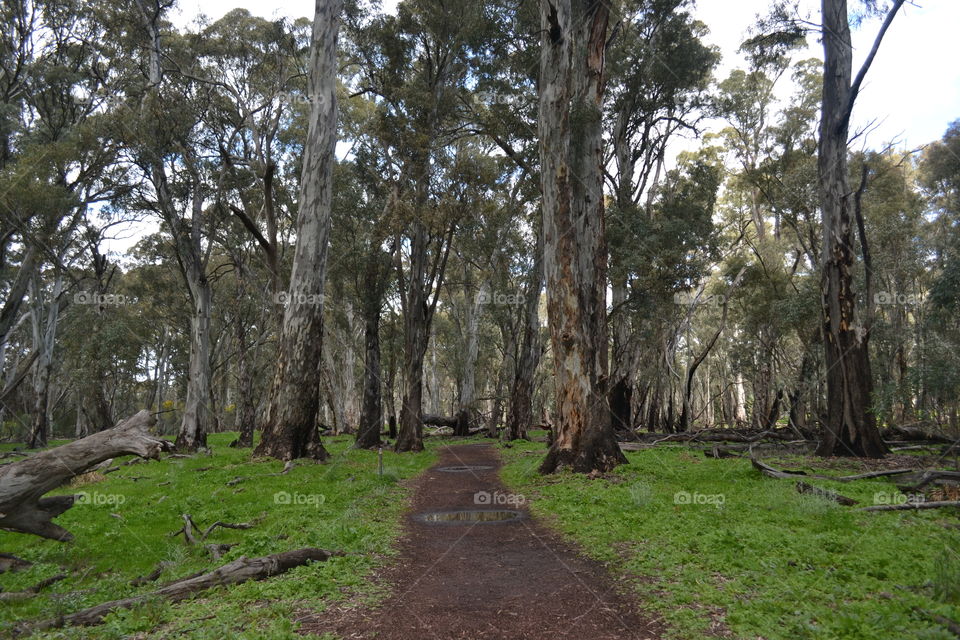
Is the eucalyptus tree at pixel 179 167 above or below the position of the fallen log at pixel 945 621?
above

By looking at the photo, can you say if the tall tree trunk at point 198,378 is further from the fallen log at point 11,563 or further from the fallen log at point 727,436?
the fallen log at point 727,436

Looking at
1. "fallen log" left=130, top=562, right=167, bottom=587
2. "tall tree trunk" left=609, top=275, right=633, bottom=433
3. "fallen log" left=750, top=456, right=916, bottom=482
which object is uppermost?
"tall tree trunk" left=609, top=275, right=633, bottom=433

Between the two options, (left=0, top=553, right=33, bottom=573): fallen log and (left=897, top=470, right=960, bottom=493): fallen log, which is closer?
(left=0, top=553, right=33, bottom=573): fallen log

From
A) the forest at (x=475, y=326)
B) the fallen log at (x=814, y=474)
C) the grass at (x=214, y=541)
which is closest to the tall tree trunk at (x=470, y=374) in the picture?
the forest at (x=475, y=326)

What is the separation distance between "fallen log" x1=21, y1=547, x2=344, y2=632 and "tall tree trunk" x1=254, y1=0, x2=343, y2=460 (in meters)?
7.96

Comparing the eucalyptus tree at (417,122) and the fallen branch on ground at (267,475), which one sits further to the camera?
the eucalyptus tree at (417,122)

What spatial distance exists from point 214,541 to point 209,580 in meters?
2.35

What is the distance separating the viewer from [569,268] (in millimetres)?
12133

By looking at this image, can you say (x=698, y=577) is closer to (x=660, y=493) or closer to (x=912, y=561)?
(x=912, y=561)

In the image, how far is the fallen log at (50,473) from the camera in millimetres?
6375

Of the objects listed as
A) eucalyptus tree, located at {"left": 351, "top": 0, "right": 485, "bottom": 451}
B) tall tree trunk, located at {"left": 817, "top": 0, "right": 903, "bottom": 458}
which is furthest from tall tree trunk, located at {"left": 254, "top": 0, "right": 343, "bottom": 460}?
tall tree trunk, located at {"left": 817, "top": 0, "right": 903, "bottom": 458}

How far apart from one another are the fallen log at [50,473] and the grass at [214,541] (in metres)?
0.57

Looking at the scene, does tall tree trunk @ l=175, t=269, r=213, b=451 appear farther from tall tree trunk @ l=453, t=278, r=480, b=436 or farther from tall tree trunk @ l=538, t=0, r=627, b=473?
tall tree trunk @ l=453, t=278, r=480, b=436

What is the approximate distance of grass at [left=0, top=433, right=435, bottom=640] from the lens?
4469mm
